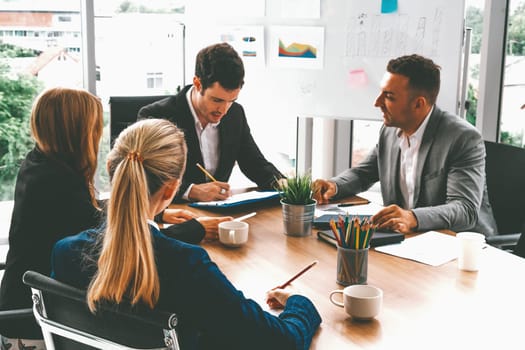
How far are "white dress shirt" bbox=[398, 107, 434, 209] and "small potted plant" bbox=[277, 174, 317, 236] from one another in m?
0.72

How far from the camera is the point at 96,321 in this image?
4.01ft

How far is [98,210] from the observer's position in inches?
73.9

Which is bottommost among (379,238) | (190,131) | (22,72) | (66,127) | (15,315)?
(15,315)

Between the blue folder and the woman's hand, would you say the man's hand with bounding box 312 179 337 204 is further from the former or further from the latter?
the woman's hand

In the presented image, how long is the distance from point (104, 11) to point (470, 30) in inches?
80.8

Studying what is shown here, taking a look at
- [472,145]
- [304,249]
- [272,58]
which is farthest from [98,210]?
[272,58]

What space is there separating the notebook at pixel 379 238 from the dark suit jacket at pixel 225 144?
71 centimetres

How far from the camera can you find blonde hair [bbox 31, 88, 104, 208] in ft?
6.21

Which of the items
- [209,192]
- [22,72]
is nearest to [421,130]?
[209,192]

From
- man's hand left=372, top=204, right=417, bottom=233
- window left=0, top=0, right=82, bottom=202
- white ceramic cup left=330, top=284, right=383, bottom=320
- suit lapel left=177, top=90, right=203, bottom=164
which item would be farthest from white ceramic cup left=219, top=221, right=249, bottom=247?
window left=0, top=0, right=82, bottom=202

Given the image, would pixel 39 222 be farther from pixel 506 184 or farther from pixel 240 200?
pixel 506 184

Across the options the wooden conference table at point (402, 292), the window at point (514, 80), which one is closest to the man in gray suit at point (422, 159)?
the wooden conference table at point (402, 292)

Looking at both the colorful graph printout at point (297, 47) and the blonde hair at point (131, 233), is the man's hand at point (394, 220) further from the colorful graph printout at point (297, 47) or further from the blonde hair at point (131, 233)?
the colorful graph printout at point (297, 47)

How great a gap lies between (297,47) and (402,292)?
2153mm
